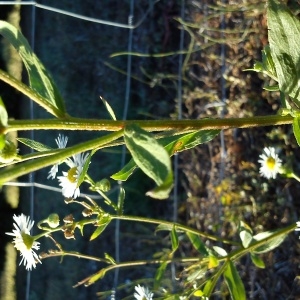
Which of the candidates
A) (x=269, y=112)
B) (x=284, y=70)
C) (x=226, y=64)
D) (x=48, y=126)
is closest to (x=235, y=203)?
(x=269, y=112)

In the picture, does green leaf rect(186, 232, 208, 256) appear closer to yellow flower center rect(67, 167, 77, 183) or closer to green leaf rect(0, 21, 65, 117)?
yellow flower center rect(67, 167, 77, 183)

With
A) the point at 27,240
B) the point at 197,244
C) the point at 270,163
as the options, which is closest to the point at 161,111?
the point at 270,163

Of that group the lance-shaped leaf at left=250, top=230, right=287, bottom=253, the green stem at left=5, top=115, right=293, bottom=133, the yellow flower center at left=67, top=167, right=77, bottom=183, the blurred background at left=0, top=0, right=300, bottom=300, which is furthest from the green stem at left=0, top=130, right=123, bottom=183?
the blurred background at left=0, top=0, right=300, bottom=300

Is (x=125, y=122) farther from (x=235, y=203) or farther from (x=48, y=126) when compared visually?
(x=235, y=203)

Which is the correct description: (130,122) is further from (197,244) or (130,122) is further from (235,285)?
(197,244)

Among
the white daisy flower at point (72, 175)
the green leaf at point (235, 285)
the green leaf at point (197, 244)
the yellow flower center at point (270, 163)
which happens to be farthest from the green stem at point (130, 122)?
the yellow flower center at point (270, 163)

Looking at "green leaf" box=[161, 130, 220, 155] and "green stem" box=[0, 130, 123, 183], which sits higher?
"green leaf" box=[161, 130, 220, 155]
